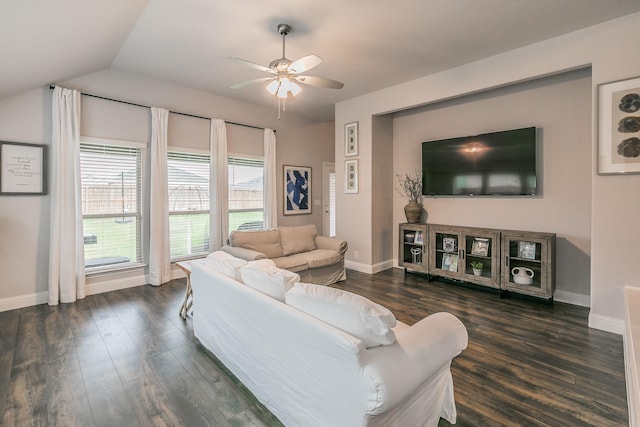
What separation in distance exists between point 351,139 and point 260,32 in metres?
2.55

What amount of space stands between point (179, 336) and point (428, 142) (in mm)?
4246

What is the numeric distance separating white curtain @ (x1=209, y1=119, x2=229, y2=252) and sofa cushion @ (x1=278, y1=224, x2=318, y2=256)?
108 centimetres

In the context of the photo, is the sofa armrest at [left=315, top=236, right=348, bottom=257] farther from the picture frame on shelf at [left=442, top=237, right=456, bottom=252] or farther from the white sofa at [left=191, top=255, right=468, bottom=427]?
the white sofa at [left=191, top=255, right=468, bottom=427]

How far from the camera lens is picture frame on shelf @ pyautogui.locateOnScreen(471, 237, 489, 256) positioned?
13.3 feet

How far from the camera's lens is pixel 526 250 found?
3.74 meters

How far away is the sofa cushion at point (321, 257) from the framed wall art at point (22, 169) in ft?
10.8

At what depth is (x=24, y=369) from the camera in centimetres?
228

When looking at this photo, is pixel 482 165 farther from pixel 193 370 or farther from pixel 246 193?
pixel 193 370

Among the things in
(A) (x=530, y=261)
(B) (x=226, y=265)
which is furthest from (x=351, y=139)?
(B) (x=226, y=265)

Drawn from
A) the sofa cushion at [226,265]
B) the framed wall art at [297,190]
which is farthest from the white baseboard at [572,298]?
the framed wall art at [297,190]

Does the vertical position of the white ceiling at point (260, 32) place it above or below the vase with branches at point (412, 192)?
above

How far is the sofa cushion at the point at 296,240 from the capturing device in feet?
14.7

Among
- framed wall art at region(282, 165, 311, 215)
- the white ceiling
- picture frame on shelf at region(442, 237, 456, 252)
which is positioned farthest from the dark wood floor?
framed wall art at region(282, 165, 311, 215)

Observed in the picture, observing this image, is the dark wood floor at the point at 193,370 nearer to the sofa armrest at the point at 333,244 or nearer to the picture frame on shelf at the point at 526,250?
the picture frame on shelf at the point at 526,250
